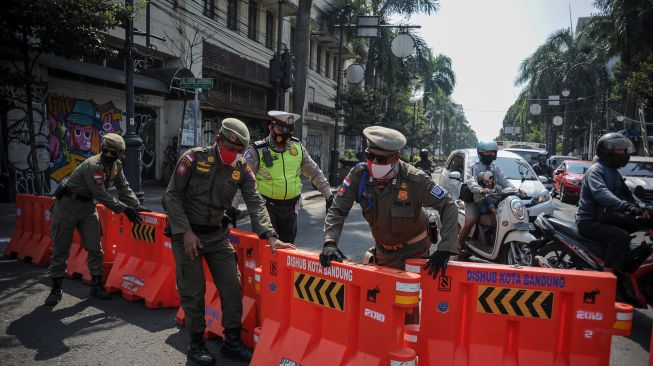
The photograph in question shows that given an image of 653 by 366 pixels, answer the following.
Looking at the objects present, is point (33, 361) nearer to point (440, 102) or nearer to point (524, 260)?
point (524, 260)

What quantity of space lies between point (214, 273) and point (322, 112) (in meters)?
29.6

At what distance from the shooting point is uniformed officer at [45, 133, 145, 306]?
5.00 meters

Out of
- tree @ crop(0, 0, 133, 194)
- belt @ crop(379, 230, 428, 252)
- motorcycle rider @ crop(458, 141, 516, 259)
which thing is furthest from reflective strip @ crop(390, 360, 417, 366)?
tree @ crop(0, 0, 133, 194)

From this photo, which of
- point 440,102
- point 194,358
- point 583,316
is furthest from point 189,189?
point 440,102

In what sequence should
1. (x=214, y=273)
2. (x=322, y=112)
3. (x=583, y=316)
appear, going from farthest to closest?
(x=322, y=112) → (x=214, y=273) → (x=583, y=316)

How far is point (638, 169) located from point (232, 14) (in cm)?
1612

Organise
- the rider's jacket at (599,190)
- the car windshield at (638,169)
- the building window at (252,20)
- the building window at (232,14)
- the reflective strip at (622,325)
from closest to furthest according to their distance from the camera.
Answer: the reflective strip at (622,325), the rider's jacket at (599,190), the car windshield at (638,169), the building window at (232,14), the building window at (252,20)

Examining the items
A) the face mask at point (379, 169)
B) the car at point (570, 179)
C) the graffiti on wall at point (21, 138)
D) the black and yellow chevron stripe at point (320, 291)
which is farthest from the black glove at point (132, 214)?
the car at point (570, 179)

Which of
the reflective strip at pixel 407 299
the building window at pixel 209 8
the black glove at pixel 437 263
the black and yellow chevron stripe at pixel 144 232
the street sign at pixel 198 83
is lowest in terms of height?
the black and yellow chevron stripe at pixel 144 232

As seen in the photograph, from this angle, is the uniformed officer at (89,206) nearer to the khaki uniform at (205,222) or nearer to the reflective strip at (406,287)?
the khaki uniform at (205,222)

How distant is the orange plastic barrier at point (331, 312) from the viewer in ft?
8.99

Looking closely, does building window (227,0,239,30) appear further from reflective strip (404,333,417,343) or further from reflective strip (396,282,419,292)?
reflective strip (396,282,419,292)

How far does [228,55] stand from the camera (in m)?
19.0

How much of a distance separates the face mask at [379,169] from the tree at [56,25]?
302 inches
